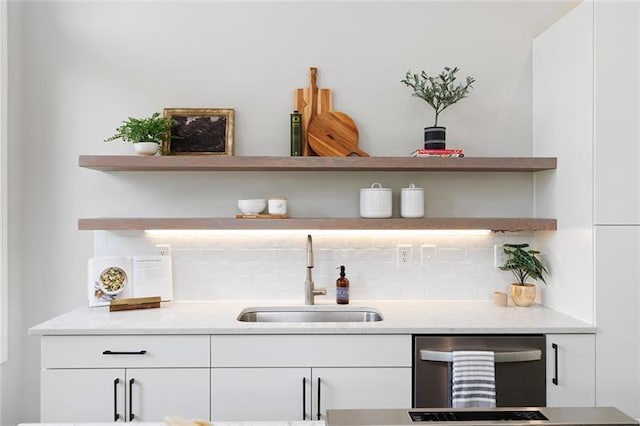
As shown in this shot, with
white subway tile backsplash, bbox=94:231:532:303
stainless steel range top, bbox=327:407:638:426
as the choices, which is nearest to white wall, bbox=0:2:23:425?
white subway tile backsplash, bbox=94:231:532:303

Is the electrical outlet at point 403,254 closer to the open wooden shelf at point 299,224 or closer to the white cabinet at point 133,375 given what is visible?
the open wooden shelf at point 299,224

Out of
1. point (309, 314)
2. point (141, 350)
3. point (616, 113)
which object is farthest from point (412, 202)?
point (141, 350)

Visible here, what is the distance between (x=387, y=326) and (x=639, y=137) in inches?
57.7

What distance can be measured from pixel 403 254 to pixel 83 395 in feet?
5.90

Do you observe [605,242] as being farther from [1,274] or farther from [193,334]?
[1,274]

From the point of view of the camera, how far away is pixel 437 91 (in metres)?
2.98

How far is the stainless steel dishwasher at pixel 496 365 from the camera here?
8.00 feet

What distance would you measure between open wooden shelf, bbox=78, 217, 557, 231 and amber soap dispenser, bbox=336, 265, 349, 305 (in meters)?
0.36

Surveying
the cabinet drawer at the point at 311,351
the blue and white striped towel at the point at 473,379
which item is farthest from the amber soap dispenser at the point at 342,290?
the blue and white striped towel at the point at 473,379

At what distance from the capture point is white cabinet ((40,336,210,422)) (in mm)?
2428

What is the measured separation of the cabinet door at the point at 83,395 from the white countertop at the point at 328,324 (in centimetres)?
19

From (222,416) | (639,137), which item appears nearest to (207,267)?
(222,416)

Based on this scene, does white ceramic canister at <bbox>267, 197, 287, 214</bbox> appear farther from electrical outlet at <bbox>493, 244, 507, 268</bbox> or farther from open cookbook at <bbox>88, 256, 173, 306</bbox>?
electrical outlet at <bbox>493, 244, 507, 268</bbox>

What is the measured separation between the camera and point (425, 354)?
2439 mm
